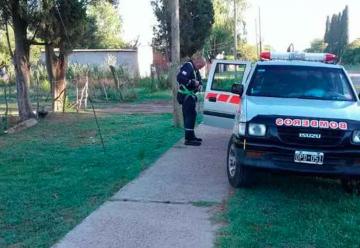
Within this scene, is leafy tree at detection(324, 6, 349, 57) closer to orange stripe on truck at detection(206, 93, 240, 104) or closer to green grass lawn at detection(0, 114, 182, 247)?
green grass lawn at detection(0, 114, 182, 247)

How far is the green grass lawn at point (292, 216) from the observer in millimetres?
5074

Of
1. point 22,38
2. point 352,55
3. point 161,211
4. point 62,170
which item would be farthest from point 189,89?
point 352,55

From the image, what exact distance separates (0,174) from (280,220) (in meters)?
4.45

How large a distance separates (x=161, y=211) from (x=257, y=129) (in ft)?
4.85

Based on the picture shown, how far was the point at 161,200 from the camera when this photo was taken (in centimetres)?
650

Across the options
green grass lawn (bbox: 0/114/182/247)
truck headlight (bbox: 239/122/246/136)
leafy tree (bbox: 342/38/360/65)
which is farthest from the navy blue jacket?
leafy tree (bbox: 342/38/360/65)

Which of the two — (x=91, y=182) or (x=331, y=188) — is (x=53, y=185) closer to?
(x=91, y=182)

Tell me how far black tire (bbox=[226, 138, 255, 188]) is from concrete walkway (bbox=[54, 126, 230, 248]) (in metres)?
0.17

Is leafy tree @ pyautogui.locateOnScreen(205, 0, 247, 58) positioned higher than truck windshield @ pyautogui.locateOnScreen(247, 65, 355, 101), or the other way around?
leafy tree @ pyautogui.locateOnScreen(205, 0, 247, 58)

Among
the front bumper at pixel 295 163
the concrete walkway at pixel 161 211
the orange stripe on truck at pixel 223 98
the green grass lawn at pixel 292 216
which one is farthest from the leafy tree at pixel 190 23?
the front bumper at pixel 295 163

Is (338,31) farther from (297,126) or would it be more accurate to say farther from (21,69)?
(297,126)

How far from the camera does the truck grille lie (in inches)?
245

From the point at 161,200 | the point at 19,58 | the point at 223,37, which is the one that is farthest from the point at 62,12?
the point at 223,37

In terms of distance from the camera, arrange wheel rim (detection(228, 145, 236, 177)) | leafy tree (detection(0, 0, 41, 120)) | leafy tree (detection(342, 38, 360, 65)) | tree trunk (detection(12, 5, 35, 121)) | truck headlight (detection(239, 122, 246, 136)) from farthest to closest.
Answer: leafy tree (detection(342, 38, 360, 65)) → tree trunk (detection(12, 5, 35, 121)) → leafy tree (detection(0, 0, 41, 120)) → wheel rim (detection(228, 145, 236, 177)) → truck headlight (detection(239, 122, 246, 136))
